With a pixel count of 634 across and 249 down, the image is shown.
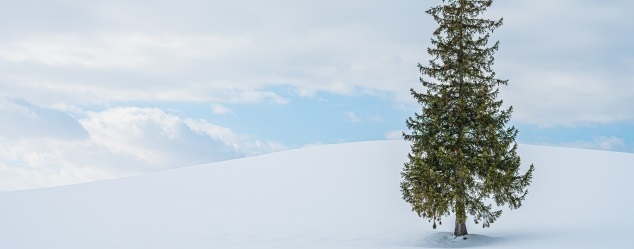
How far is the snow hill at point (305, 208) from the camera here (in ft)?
80.6

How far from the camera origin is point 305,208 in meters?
33.2

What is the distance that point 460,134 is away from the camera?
21.9 metres

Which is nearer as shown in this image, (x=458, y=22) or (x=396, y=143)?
(x=458, y=22)

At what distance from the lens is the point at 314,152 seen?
49094mm

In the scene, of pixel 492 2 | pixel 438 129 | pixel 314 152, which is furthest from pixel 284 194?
pixel 492 2

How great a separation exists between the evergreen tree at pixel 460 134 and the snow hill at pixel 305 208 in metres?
1.95

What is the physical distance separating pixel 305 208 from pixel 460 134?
526 inches

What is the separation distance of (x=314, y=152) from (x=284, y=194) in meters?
12.8

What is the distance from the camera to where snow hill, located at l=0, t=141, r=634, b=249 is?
2458 cm

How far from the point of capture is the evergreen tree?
21625 mm

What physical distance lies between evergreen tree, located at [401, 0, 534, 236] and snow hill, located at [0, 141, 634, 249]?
1.95m

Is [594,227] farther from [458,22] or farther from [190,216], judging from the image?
[190,216]

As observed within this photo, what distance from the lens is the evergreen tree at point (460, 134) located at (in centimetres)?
2162

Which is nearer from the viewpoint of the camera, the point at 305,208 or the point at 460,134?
the point at 460,134
